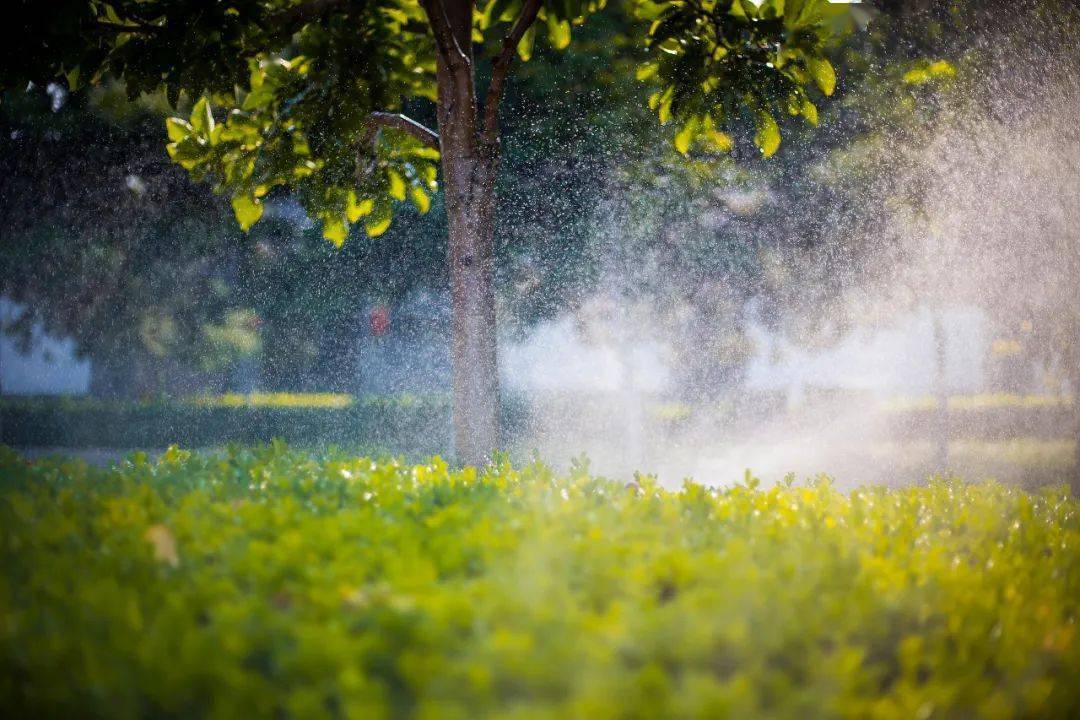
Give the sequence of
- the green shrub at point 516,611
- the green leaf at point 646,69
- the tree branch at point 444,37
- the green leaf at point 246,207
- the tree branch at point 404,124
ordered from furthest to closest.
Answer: the tree branch at point 404,124 < the green leaf at point 246,207 < the green leaf at point 646,69 < the tree branch at point 444,37 < the green shrub at point 516,611

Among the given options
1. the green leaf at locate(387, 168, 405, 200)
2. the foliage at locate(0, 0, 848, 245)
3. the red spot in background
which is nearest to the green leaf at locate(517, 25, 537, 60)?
the foliage at locate(0, 0, 848, 245)

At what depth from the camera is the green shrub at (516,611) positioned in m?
1.55

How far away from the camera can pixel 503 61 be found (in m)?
5.70

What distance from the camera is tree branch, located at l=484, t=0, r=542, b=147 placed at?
217 inches

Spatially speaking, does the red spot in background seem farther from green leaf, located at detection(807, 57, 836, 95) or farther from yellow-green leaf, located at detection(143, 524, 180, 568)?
yellow-green leaf, located at detection(143, 524, 180, 568)

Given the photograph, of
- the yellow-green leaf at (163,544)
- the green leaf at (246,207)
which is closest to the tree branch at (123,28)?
the green leaf at (246,207)

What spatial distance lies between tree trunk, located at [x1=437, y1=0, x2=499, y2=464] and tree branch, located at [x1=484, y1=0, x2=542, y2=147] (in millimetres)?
153

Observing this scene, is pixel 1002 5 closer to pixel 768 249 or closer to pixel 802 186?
pixel 802 186

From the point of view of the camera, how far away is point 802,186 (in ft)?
38.5

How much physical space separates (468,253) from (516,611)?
401 cm

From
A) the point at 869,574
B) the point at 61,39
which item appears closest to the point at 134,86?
the point at 61,39

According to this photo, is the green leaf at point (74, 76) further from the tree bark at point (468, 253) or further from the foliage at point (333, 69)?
the tree bark at point (468, 253)

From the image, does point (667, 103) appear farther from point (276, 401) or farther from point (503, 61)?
point (276, 401)

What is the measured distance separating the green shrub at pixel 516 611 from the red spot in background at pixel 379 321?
1422 centimetres
